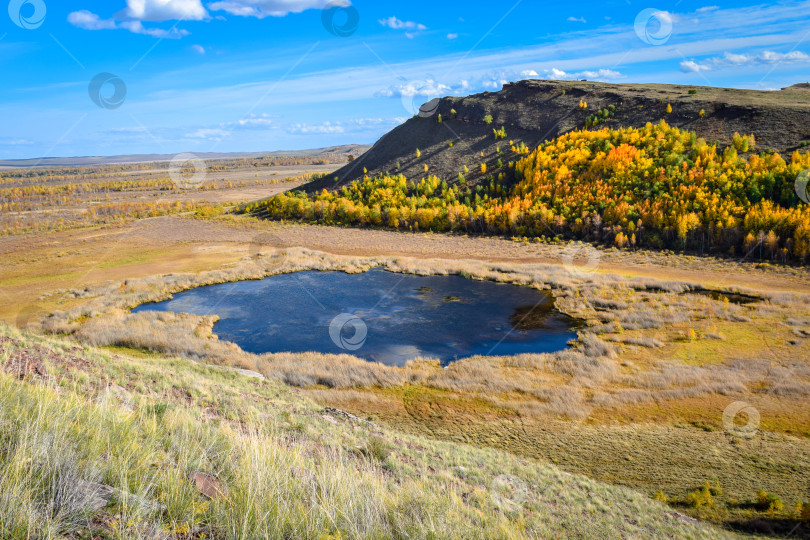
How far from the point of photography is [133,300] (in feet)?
105

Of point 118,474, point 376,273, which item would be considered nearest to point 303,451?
point 118,474

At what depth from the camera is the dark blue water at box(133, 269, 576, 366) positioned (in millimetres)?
24828

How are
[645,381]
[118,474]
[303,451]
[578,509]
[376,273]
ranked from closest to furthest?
[118,474] < [303,451] < [578,509] < [645,381] < [376,273]

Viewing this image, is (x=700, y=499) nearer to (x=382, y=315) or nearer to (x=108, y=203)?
(x=382, y=315)

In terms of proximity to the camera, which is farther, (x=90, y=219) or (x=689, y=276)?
(x=90, y=219)

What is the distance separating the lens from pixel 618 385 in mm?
19562

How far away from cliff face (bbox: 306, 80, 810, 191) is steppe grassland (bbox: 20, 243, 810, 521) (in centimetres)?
3434

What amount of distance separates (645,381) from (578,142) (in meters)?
48.4

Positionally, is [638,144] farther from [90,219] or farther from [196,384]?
[90,219]

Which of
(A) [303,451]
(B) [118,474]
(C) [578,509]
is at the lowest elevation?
(C) [578,509]

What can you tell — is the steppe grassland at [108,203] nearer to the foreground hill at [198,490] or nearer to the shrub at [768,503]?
the foreground hill at [198,490]

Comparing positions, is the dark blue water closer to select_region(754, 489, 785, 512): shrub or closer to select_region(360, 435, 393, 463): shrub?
select_region(360, 435, 393, 463): shrub

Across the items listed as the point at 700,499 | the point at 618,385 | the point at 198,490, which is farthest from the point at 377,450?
the point at 618,385

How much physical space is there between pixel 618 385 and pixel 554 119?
60073mm
